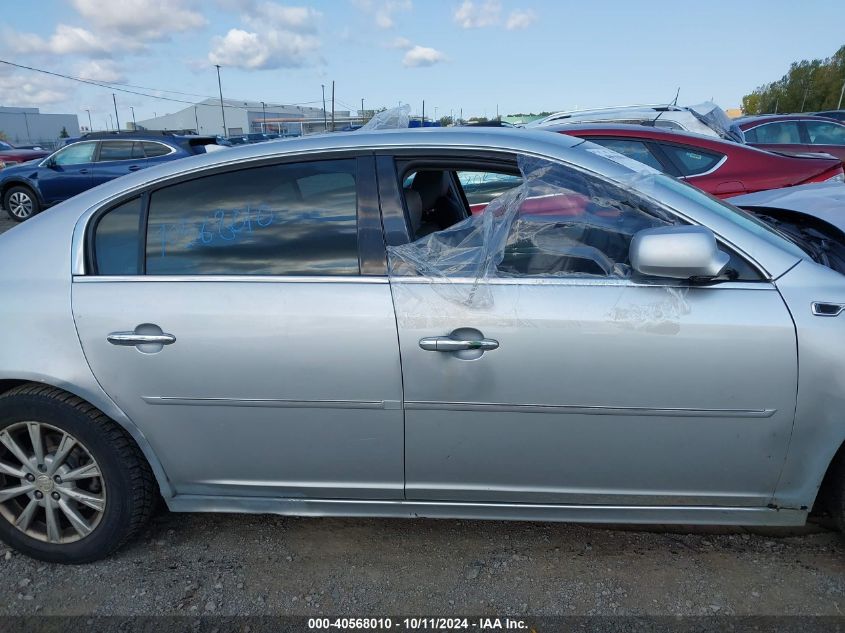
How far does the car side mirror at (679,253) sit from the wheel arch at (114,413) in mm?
1879

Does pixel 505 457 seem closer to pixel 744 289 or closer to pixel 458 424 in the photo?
pixel 458 424

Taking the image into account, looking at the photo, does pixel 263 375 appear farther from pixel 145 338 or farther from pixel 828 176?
pixel 828 176

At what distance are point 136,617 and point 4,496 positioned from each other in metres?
0.77

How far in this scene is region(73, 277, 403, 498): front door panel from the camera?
6.91 ft

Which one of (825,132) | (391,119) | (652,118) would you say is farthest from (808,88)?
(391,119)

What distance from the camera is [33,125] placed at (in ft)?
204

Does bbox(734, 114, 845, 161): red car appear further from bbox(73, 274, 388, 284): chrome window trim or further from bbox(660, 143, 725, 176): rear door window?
bbox(73, 274, 388, 284): chrome window trim

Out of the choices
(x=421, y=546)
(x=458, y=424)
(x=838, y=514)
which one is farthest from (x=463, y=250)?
(x=838, y=514)

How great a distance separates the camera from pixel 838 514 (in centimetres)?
220

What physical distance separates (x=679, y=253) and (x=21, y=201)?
41.9 feet

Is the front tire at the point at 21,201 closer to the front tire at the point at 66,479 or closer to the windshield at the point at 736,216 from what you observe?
the front tire at the point at 66,479

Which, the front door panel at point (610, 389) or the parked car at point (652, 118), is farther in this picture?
the parked car at point (652, 118)

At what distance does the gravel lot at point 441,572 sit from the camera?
2205mm

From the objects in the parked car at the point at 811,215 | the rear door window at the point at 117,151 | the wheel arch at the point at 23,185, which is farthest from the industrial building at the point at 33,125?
the parked car at the point at 811,215
